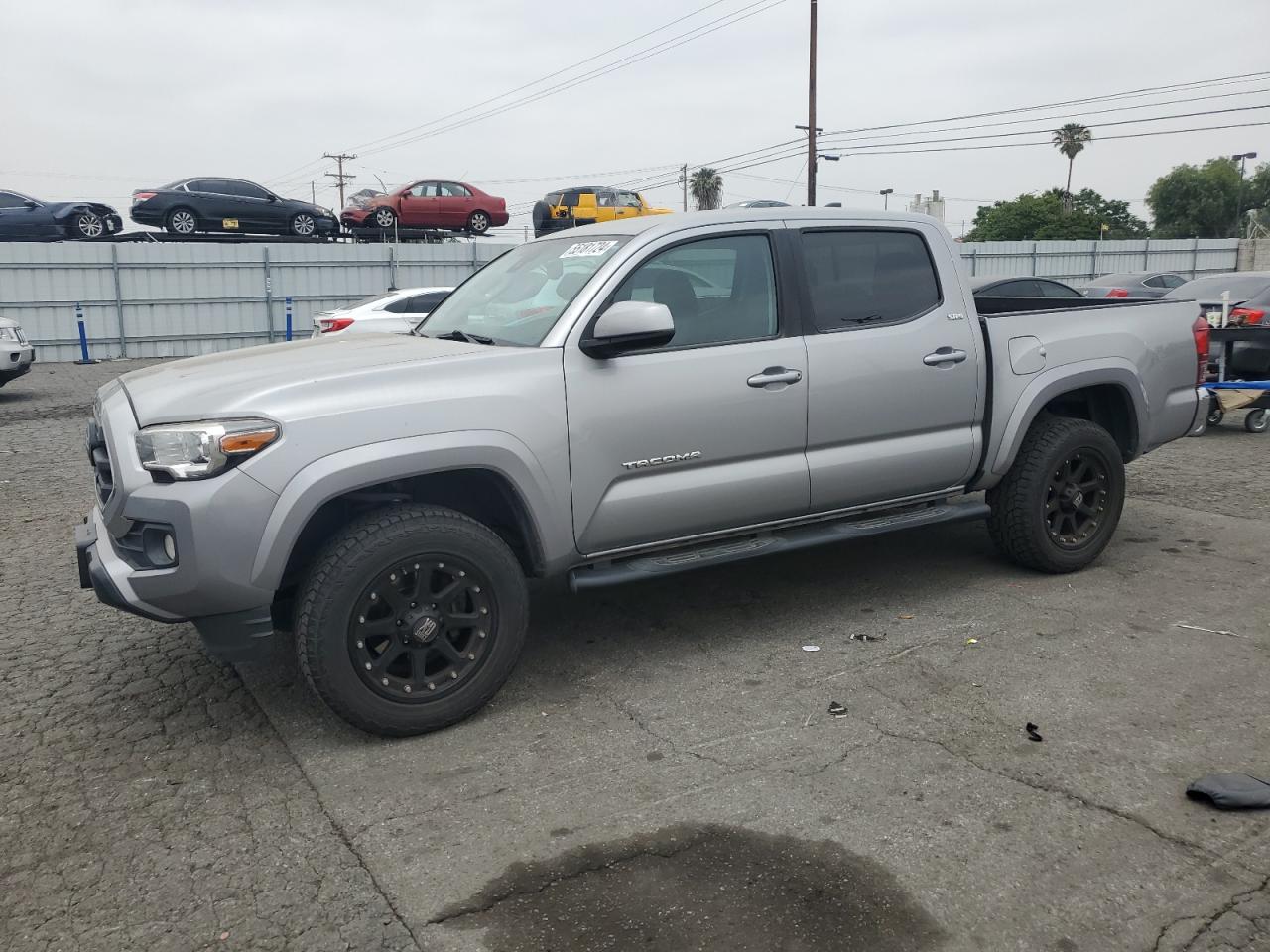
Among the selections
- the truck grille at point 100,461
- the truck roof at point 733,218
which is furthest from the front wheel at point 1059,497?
the truck grille at point 100,461

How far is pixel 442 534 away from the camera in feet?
12.1

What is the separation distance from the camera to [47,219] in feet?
73.6

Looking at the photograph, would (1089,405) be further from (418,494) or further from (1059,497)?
(418,494)

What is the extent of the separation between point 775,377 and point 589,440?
910mm

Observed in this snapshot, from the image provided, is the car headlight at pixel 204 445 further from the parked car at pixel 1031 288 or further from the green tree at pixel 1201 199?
the green tree at pixel 1201 199

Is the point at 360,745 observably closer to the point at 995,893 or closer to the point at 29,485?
the point at 995,893

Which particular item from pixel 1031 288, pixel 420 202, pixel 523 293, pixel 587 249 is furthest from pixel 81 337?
pixel 587 249

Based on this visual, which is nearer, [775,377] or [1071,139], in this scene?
[775,377]

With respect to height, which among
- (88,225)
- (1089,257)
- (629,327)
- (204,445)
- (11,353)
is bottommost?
(11,353)

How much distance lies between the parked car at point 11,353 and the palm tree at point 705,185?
199 ft

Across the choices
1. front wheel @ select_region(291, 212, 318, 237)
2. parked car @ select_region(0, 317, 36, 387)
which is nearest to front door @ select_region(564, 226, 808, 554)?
parked car @ select_region(0, 317, 36, 387)

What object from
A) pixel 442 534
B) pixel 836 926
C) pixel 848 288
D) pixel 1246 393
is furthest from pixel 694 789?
pixel 1246 393

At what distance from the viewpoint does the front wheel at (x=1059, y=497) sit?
5250mm

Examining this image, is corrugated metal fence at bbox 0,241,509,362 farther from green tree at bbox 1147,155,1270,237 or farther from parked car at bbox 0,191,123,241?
green tree at bbox 1147,155,1270,237
